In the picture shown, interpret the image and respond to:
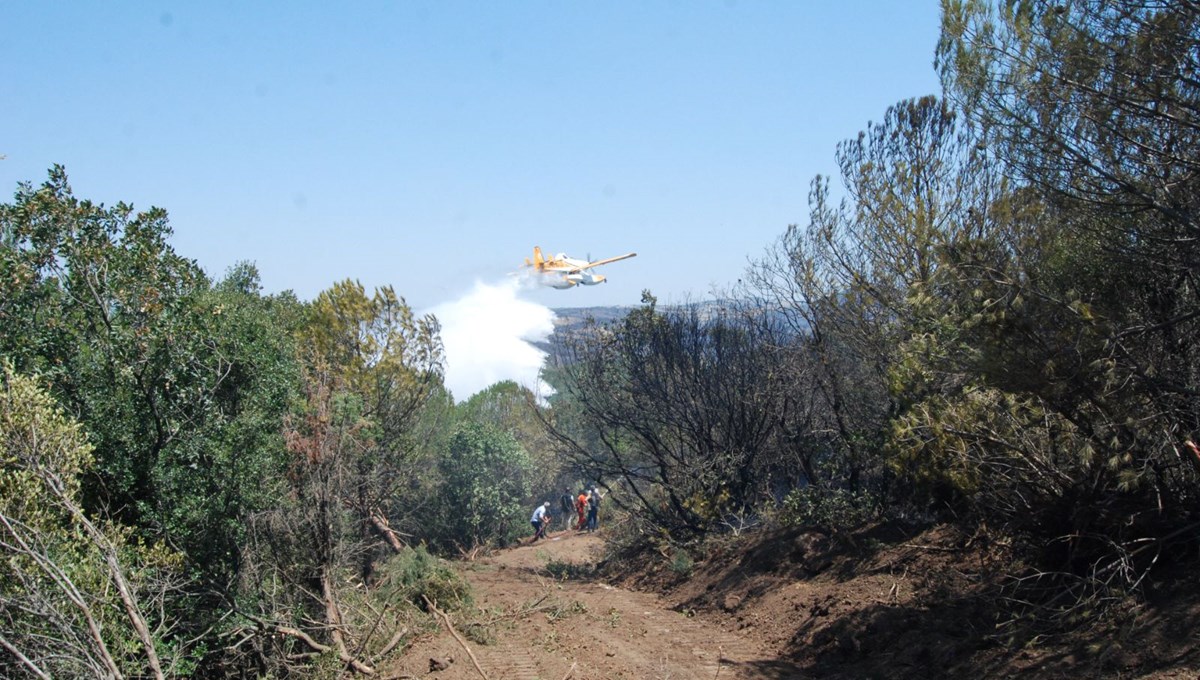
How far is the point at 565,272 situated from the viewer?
4059cm

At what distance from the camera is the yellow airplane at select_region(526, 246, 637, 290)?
39.1 metres

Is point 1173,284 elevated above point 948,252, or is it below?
below

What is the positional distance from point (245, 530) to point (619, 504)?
893 cm

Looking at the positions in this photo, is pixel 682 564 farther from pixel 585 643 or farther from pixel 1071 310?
pixel 1071 310

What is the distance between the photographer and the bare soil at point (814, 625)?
7.81 metres

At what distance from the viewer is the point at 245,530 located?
41.7 feet

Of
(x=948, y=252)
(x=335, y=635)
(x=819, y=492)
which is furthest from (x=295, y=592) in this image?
(x=948, y=252)

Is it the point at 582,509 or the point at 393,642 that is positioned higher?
the point at 582,509

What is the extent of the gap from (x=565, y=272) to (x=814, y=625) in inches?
1170

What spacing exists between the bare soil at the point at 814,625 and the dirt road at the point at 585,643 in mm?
28

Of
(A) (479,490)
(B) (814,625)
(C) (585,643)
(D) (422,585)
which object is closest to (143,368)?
(D) (422,585)

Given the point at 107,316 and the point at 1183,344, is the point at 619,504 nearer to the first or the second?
the point at 107,316

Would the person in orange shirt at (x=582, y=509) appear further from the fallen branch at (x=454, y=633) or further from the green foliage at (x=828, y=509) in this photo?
the fallen branch at (x=454, y=633)

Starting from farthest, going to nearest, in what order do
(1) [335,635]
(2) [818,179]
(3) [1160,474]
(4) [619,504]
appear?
(4) [619,504] < (2) [818,179] < (1) [335,635] < (3) [1160,474]
